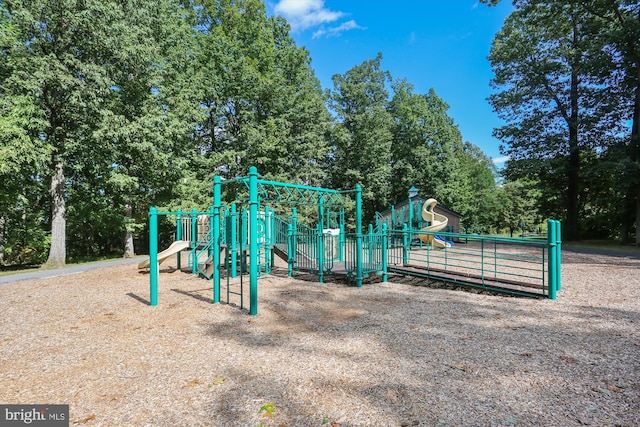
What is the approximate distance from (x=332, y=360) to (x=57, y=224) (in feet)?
50.8

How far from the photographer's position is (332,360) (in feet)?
12.9

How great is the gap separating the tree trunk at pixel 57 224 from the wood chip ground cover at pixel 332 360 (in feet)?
26.7

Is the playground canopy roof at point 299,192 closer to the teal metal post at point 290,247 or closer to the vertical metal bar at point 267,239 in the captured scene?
the vertical metal bar at point 267,239

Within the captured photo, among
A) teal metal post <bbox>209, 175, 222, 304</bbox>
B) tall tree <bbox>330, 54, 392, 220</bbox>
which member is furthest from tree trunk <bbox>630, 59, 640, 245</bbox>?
teal metal post <bbox>209, 175, 222, 304</bbox>

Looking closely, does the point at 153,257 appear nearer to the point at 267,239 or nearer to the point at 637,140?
the point at 267,239

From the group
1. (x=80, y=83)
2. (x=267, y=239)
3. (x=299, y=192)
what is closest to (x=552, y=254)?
(x=299, y=192)

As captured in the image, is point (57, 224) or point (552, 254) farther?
point (57, 224)

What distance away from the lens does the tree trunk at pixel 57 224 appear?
45.6 ft

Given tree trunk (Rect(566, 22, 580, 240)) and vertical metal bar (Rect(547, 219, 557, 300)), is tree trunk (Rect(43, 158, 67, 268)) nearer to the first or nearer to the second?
vertical metal bar (Rect(547, 219, 557, 300))

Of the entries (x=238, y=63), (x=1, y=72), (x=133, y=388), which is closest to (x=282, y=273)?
(x=133, y=388)

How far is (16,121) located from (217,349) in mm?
12781

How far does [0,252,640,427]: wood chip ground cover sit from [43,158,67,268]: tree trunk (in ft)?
26.7

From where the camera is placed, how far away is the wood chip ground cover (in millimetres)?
2869

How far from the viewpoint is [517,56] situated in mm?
25641
